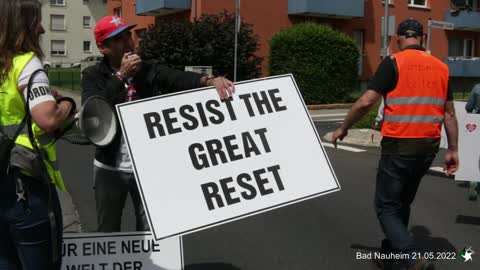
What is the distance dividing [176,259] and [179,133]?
35.2 inches

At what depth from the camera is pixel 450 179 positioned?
9.01 m

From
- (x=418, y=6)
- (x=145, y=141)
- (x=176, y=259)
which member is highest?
(x=418, y=6)

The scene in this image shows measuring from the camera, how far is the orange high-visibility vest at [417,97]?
4.24 meters

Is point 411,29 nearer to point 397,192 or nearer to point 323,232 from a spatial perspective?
point 397,192

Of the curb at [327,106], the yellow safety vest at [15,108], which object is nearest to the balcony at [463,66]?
the curb at [327,106]

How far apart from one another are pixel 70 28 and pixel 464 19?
4521cm

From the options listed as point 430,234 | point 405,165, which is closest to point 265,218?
point 430,234

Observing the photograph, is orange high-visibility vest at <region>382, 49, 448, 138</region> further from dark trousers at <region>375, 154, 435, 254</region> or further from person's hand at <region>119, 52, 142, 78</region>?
person's hand at <region>119, 52, 142, 78</region>

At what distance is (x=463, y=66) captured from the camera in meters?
34.4

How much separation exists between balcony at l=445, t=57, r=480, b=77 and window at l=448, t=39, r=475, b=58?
1.41 meters

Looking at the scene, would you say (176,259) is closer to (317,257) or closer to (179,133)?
(179,133)

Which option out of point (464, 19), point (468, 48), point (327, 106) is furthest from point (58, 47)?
point (327, 106)

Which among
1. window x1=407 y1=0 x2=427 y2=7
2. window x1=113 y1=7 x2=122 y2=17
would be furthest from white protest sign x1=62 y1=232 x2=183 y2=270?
window x1=113 y1=7 x2=122 y2=17

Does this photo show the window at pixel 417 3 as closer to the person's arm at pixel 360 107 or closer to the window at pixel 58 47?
the person's arm at pixel 360 107
